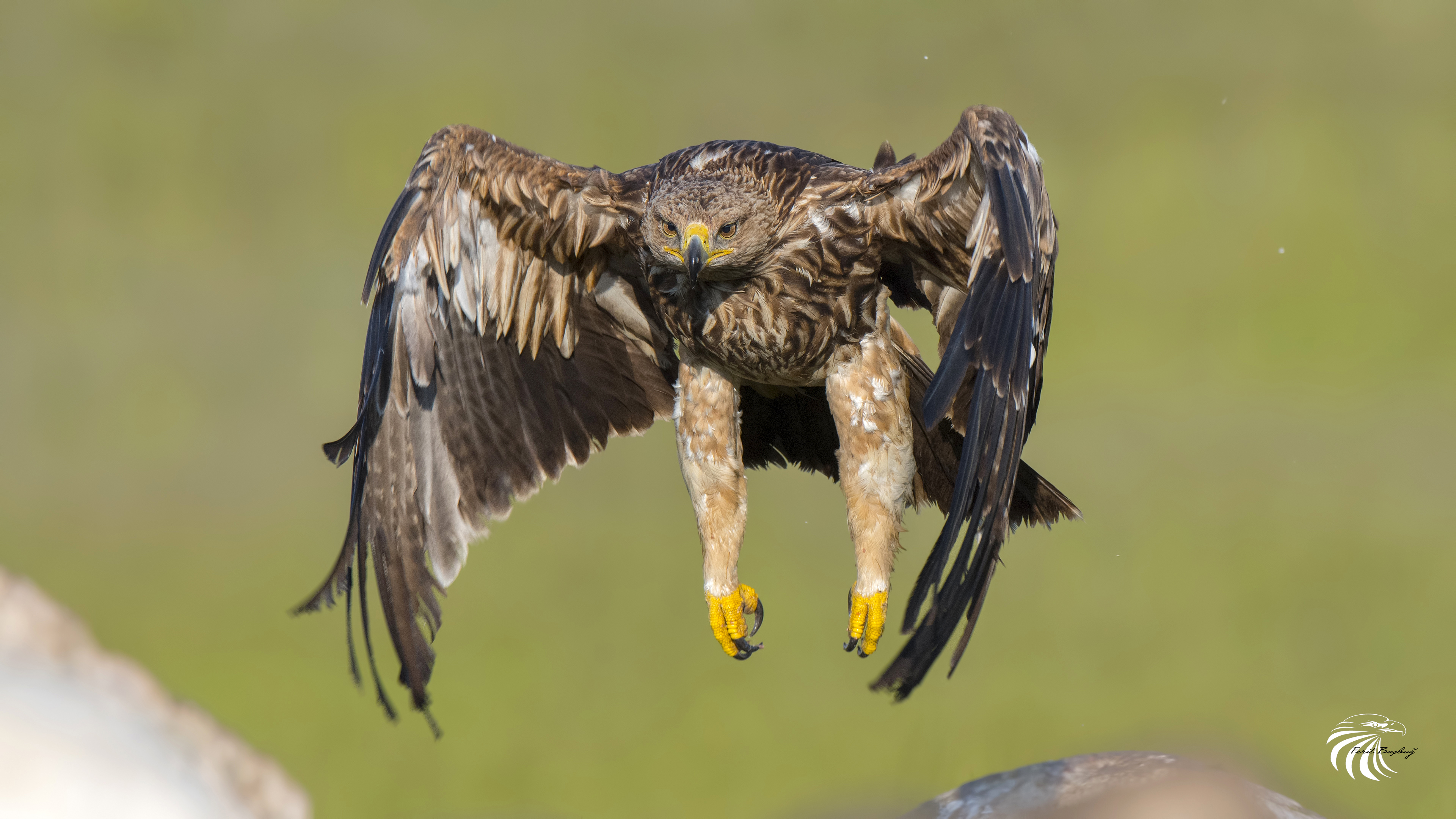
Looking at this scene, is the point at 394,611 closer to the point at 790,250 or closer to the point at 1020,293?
the point at 790,250

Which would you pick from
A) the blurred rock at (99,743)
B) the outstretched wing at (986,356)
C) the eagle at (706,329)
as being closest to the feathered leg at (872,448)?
the eagle at (706,329)

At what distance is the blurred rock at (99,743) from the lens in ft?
15.0

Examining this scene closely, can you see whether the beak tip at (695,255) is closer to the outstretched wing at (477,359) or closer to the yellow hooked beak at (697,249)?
the yellow hooked beak at (697,249)

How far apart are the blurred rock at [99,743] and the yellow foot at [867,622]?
127 inches

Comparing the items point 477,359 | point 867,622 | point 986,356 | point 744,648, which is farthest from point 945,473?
point 477,359

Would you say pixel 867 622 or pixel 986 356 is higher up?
pixel 986 356

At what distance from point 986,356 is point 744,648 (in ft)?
5.81

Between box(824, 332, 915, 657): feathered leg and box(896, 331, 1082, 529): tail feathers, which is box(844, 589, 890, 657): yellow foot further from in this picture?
box(896, 331, 1082, 529): tail feathers

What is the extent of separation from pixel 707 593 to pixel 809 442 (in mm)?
932

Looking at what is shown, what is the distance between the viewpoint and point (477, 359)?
4469 mm

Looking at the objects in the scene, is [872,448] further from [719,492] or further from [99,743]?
[99,743]

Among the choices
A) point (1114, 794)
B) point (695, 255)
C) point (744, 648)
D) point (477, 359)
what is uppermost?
point (477, 359)

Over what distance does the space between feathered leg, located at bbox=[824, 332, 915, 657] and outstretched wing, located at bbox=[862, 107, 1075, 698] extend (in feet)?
2.36

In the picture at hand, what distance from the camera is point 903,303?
4.39 m
